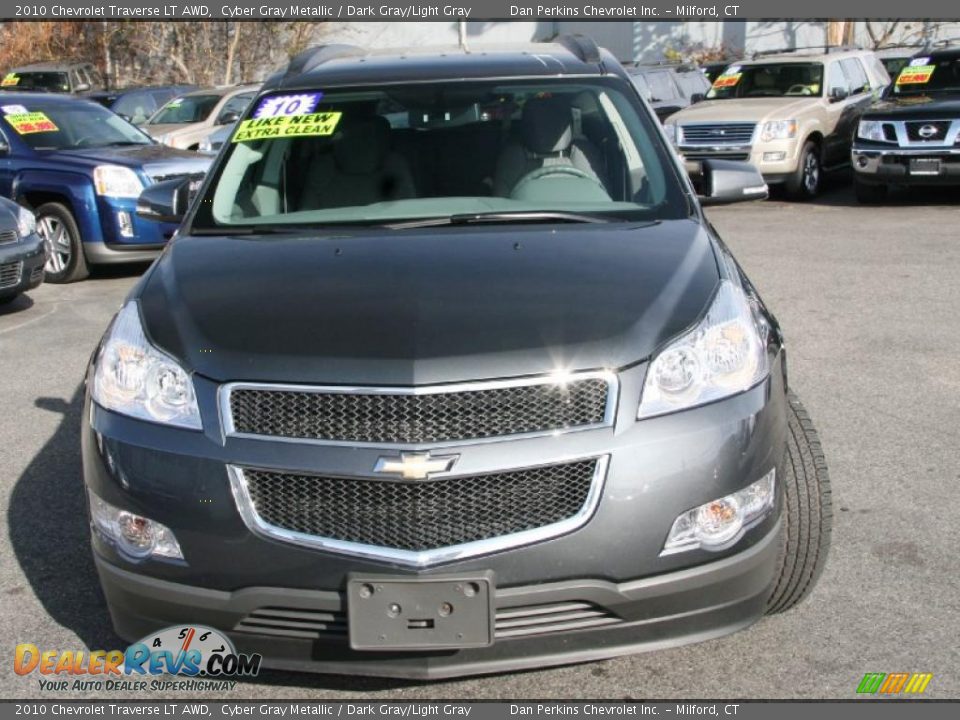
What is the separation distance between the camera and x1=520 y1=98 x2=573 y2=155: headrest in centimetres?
467

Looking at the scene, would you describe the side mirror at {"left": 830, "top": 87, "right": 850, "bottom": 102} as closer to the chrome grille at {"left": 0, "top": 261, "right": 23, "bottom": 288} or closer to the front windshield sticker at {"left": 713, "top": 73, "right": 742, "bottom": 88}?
the front windshield sticker at {"left": 713, "top": 73, "right": 742, "bottom": 88}

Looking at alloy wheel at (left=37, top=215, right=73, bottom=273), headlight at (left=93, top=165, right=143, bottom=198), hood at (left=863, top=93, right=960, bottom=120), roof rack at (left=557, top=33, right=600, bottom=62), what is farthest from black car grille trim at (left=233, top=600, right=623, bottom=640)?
hood at (left=863, top=93, right=960, bottom=120)

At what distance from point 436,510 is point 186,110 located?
16.5m

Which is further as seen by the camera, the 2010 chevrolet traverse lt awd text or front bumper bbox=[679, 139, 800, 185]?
front bumper bbox=[679, 139, 800, 185]

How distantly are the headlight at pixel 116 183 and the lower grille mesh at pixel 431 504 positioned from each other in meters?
8.28

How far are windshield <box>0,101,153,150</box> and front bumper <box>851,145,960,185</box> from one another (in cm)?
810

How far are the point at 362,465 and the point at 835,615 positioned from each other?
1.72 m

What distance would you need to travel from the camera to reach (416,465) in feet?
9.53

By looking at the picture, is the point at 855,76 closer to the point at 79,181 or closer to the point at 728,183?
the point at 79,181

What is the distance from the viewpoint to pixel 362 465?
2926 mm

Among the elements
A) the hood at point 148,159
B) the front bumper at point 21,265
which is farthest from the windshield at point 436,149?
the hood at point 148,159

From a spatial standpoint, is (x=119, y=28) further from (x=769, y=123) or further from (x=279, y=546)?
(x=279, y=546)

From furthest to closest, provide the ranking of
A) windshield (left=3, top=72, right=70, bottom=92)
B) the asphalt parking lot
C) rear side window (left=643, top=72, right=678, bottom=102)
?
windshield (left=3, top=72, right=70, bottom=92)
rear side window (left=643, top=72, right=678, bottom=102)
the asphalt parking lot

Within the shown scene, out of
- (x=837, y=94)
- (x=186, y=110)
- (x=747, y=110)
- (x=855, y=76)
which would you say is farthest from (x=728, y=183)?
(x=186, y=110)
